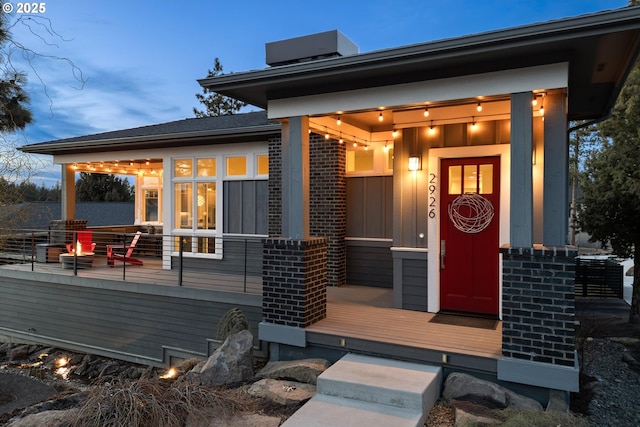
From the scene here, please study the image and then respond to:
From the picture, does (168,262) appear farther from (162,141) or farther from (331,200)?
(331,200)

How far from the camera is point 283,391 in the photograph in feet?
14.9

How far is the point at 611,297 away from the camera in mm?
12195

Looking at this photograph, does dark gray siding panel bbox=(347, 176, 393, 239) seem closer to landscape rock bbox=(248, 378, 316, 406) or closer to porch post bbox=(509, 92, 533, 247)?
porch post bbox=(509, 92, 533, 247)

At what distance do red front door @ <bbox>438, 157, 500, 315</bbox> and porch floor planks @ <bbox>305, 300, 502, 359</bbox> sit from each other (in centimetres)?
54

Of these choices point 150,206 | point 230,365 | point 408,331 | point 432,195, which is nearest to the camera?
point 230,365

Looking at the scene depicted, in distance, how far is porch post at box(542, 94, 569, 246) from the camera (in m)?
4.39

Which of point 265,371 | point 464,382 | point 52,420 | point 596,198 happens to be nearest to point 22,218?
point 52,420

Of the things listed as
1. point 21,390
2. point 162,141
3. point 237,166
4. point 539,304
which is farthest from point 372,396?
point 162,141

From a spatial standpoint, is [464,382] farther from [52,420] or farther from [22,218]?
[22,218]

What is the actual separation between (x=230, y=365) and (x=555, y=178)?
3966mm

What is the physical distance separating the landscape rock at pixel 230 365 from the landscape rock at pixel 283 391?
353 mm

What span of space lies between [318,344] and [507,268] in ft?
7.64

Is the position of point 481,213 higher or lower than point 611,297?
higher

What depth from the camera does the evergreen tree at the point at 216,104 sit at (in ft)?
95.1
